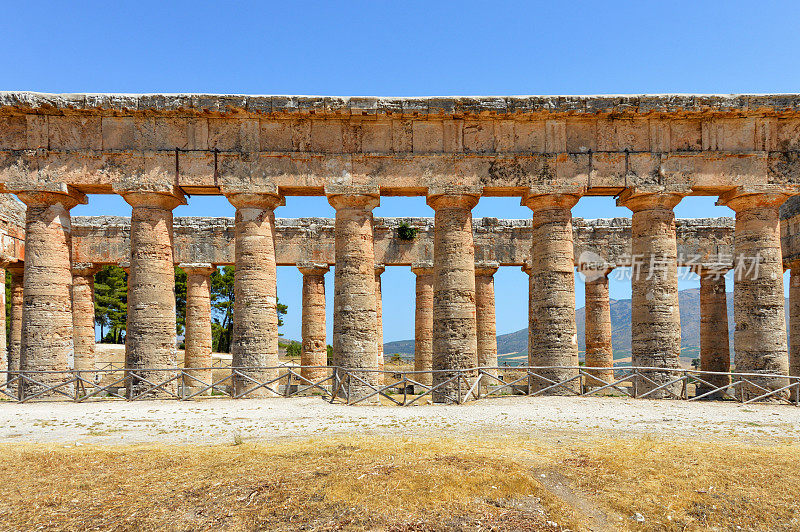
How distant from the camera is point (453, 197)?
1772 cm

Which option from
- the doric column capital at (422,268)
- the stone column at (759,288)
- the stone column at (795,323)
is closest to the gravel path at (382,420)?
the stone column at (759,288)

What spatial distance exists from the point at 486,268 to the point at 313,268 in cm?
863

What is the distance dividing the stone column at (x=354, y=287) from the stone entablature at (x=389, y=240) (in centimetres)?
861

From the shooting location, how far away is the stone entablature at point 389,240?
2612cm

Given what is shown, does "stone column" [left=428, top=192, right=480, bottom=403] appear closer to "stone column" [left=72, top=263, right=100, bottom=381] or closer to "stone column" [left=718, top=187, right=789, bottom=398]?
"stone column" [left=718, top=187, right=789, bottom=398]

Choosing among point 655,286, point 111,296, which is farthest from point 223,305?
point 655,286

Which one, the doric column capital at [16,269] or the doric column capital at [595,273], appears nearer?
the doric column capital at [16,269]

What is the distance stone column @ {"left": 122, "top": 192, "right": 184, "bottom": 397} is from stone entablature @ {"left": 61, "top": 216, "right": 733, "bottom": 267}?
8.55 metres

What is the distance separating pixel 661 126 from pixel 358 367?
507 inches

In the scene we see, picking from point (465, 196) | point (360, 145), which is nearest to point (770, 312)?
point (465, 196)

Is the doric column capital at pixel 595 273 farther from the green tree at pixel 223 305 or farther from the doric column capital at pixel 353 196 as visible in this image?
the green tree at pixel 223 305

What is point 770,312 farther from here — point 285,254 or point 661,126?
point 285,254

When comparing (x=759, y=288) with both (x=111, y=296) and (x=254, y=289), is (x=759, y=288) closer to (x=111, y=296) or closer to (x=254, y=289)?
(x=254, y=289)

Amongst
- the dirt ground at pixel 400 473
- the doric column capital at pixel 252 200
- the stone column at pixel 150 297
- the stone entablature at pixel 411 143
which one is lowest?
the dirt ground at pixel 400 473
